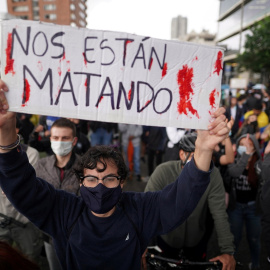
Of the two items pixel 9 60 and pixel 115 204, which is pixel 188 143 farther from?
pixel 9 60

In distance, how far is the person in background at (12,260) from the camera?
93 cm

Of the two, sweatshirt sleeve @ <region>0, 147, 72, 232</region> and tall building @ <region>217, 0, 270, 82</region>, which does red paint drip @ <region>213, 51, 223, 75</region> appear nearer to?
sweatshirt sleeve @ <region>0, 147, 72, 232</region>

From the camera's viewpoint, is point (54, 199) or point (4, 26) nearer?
point (4, 26)

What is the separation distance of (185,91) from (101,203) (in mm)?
761

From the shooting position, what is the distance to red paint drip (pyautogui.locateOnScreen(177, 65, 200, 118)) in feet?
4.22

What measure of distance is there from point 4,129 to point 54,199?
492 millimetres

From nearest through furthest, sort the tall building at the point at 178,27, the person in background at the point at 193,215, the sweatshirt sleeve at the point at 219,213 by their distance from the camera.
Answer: the sweatshirt sleeve at the point at 219,213, the person in background at the point at 193,215, the tall building at the point at 178,27

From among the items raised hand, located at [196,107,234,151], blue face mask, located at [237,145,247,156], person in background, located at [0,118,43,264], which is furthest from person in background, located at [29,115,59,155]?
raised hand, located at [196,107,234,151]

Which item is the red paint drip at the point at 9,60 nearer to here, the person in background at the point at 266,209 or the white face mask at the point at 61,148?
the white face mask at the point at 61,148

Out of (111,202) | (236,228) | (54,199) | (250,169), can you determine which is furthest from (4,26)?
(236,228)

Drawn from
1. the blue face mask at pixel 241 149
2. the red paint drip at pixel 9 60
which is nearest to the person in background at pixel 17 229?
the red paint drip at pixel 9 60

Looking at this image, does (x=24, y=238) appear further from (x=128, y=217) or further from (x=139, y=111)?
(x=139, y=111)

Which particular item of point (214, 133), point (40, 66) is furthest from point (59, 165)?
point (214, 133)

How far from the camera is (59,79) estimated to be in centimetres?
124
